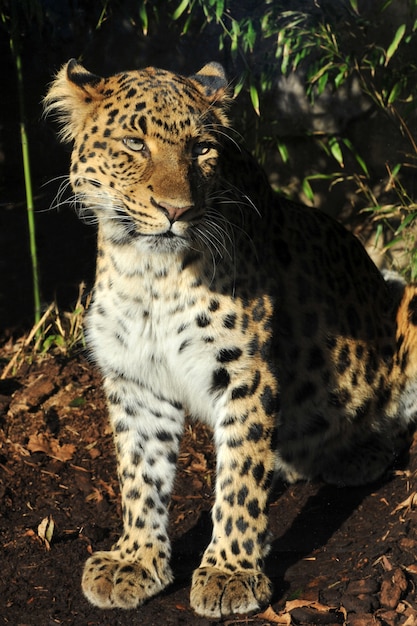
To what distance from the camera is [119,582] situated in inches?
214

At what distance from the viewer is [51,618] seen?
530cm

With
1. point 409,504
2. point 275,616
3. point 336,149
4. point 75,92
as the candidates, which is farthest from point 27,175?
point 275,616

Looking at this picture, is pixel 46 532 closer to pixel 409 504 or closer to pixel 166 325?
pixel 166 325

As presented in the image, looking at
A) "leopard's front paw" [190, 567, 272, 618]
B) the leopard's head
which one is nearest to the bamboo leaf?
the leopard's head

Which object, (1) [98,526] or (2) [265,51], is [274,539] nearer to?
(1) [98,526]

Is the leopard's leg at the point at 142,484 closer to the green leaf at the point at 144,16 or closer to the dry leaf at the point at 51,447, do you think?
the dry leaf at the point at 51,447

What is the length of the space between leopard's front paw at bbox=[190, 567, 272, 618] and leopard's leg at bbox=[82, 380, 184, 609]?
0.35m

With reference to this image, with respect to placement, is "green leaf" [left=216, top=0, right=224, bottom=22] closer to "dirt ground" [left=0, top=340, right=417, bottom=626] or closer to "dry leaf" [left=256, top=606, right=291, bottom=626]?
A: "dirt ground" [left=0, top=340, right=417, bottom=626]

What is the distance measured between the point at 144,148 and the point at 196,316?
0.92 meters

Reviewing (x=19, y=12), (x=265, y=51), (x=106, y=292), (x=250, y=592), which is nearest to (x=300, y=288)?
(x=106, y=292)

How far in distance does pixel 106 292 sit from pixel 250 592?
69.4 inches

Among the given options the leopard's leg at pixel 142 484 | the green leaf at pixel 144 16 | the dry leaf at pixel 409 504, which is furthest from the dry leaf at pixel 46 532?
the green leaf at pixel 144 16

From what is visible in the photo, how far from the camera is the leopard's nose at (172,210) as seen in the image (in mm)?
4820

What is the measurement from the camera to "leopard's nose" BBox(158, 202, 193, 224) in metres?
4.82
